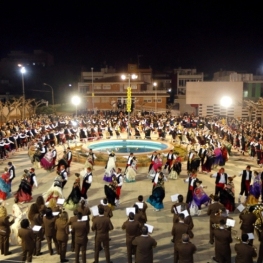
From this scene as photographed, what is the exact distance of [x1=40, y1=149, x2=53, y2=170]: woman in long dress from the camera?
1559cm

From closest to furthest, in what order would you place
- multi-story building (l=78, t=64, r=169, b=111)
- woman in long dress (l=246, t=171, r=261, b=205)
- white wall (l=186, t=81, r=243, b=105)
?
woman in long dress (l=246, t=171, r=261, b=205), white wall (l=186, t=81, r=243, b=105), multi-story building (l=78, t=64, r=169, b=111)

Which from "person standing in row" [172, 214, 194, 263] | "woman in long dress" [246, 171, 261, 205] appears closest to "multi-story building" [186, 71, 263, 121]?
"woman in long dress" [246, 171, 261, 205]

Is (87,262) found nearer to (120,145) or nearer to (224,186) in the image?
(224,186)

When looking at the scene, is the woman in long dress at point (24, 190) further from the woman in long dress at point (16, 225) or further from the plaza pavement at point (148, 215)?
the woman in long dress at point (16, 225)

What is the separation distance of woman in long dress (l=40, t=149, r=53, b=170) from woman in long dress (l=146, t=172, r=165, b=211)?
259 inches

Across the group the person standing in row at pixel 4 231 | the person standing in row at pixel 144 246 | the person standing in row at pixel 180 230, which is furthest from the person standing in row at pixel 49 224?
the person standing in row at pixel 180 230

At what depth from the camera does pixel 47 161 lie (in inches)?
614

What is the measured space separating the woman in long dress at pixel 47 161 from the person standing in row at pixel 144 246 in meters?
10.1

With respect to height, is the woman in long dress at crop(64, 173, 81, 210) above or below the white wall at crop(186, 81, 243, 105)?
below

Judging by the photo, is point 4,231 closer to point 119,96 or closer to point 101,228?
point 101,228

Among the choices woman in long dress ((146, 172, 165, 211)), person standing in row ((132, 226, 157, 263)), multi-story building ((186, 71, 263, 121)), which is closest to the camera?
person standing in row ((132, 226, 157, 263))

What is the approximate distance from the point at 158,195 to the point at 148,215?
2.34 feet

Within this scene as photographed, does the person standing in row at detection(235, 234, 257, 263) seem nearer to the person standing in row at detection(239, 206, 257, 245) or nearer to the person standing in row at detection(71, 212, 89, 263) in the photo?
the person standing in row at detection(239, 206, 257, 245)

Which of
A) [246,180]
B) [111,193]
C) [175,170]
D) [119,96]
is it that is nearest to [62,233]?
[111,193]
